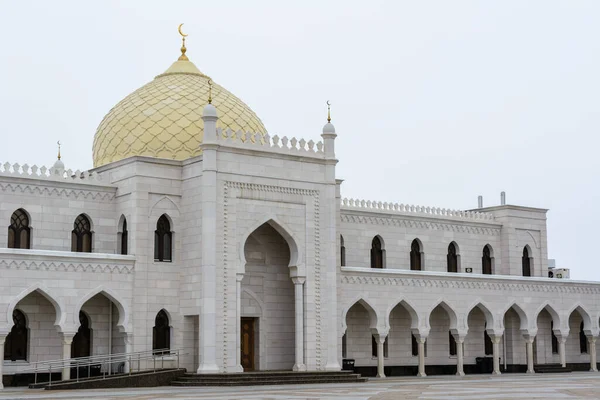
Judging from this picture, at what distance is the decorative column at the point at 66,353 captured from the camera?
26391 millimetres

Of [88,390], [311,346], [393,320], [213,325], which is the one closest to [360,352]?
[393,320]

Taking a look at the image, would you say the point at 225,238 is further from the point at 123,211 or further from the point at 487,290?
the point at 487,290

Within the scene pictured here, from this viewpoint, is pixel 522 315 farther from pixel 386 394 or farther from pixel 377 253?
pixel 386 394

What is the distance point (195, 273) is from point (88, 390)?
5.49 m

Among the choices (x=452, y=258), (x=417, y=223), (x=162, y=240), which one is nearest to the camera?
(x=162, y=240)

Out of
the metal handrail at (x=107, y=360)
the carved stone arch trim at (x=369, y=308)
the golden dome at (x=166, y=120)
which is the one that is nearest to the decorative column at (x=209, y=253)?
the metal handrail at (x=107, y=360)

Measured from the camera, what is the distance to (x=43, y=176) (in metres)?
29.3

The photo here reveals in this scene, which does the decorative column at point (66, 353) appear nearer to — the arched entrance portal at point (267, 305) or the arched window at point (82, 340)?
the arched window at point (82, 340)

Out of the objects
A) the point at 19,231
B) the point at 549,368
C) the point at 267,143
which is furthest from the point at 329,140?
the point at 549,368

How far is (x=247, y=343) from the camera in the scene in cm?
3042

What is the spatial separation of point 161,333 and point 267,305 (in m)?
3.50

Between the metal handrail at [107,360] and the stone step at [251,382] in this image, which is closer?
the metal handrail at [107,360]

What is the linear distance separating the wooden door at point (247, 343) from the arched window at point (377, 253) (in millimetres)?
7326

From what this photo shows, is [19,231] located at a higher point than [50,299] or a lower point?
higher
